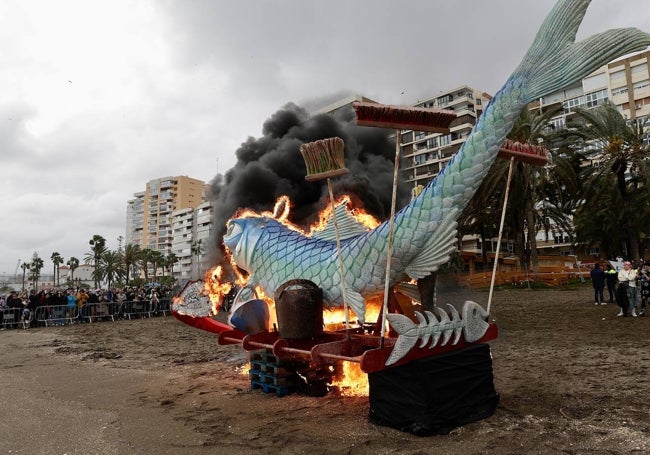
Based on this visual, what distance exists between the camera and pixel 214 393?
6.57 metres

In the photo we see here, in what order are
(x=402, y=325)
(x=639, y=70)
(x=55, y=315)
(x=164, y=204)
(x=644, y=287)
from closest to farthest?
(x=402, y=325) → (x=644, y=287) → (x=55, y=315) → (x=639, y=70) → (x=164, y=204)

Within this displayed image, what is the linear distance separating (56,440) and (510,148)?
243 inches

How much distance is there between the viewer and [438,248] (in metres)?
5.10

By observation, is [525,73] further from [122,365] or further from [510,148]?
[122,365]

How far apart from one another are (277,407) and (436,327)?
96.1 inches

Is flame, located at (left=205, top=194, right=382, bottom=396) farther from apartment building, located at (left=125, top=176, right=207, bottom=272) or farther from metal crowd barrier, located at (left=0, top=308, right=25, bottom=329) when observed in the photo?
apartment building, located at (left=125, top=176, right=207, bottom=272)

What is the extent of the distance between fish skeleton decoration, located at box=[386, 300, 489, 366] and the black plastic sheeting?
21cm

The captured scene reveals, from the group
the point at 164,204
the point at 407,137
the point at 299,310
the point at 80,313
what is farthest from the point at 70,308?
the point at 164,204

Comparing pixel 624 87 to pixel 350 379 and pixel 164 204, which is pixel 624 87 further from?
pixel 164 204

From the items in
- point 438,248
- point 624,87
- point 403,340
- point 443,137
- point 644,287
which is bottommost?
point 644,287

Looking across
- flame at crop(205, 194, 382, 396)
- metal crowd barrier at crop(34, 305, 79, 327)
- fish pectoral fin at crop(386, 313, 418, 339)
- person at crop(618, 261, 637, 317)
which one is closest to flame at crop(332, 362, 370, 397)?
flame at crop(205, 194, 382, 396)

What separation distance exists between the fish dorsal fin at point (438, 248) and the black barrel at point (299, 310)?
1281 millimetres

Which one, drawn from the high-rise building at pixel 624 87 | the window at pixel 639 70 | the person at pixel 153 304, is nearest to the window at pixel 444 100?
the high-rise building at pixel 624 87

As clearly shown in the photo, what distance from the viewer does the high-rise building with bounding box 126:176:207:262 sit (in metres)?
108
